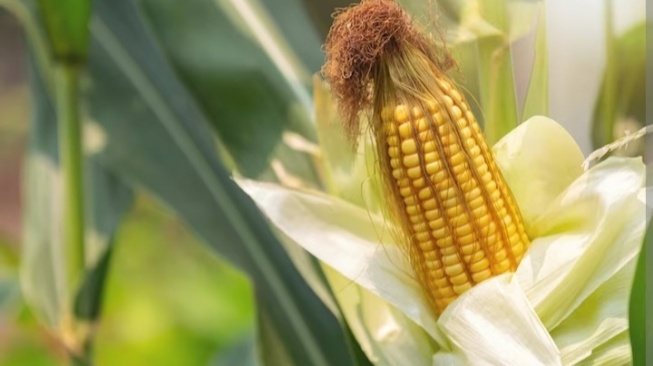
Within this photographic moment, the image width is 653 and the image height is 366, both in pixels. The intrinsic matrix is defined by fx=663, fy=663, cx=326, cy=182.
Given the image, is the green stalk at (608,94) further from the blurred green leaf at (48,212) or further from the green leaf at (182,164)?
the blurred green leaf at (48,212)

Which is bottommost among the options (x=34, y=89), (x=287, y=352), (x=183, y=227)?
(x=287, y=352)

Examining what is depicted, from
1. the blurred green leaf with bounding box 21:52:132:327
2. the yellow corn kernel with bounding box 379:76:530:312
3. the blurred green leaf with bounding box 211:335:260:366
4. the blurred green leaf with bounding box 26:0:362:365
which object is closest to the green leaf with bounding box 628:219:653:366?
the yellow corn kernel with bounding box 379:76:530:312

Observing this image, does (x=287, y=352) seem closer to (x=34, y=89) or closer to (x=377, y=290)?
(x=377, y=290)

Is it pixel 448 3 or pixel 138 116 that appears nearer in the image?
pixel 448 3

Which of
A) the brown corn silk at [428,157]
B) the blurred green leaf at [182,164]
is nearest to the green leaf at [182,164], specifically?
the blurred green leaf at [182,164]

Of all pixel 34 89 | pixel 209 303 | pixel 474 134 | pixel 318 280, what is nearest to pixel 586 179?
pixel 474 134

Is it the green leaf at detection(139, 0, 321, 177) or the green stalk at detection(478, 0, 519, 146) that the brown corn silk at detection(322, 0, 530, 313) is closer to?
the green stalk at detection(478, 0, 519, 146)
